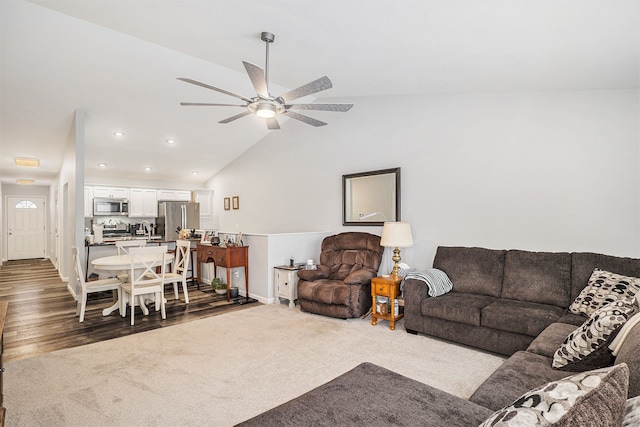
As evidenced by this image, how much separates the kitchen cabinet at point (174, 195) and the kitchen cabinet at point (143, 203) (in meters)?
0.14

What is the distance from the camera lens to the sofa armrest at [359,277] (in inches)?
167

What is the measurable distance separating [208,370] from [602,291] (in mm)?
3391

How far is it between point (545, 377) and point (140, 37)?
14.7ft

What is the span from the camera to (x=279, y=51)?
11.1 feet

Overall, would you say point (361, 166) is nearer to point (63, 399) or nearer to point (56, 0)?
point (56, 0)

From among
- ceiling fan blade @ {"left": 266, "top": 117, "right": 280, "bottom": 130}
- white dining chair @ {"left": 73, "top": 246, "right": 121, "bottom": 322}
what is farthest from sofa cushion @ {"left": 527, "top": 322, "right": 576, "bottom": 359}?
white dining chair @ {"left": 73, "top": 246, "right": 121, "bottom": 322}

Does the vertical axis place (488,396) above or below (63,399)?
above

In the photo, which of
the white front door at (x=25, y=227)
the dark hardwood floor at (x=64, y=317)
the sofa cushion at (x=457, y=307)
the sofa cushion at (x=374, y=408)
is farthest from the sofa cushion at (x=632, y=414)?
the white front door at (x=25, y=227)

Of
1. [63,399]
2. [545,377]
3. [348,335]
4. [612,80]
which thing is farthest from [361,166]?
[63,399]

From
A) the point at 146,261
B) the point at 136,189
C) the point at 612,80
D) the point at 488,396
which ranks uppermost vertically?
the point at 612,80

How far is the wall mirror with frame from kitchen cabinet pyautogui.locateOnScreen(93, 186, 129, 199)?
583 centimetres

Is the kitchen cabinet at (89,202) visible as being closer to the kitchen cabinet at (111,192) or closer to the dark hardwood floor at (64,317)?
the kitchen cabinet at (111,192)

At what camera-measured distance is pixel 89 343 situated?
3477 millimetres

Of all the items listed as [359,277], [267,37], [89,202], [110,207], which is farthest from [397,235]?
[89,202]
